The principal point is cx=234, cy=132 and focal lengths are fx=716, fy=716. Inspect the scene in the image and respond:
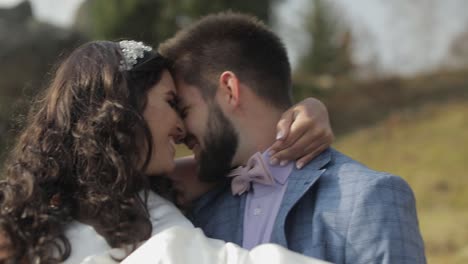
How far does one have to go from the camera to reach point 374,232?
1765 mm

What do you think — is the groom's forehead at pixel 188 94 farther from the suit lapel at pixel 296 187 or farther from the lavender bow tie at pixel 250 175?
the suit lapel at pixel 296 187

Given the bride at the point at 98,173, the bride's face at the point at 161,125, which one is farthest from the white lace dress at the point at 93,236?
the bride's face at the point at 161,125

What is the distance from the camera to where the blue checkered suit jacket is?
5.78ft

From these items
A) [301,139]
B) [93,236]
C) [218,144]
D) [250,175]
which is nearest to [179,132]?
[218,144]

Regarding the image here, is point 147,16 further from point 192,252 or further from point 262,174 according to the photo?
point 192,252

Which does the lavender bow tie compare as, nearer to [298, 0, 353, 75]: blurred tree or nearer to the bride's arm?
the bride's arm

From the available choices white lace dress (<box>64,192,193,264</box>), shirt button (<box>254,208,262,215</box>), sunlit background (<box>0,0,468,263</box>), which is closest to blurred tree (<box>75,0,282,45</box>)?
sunlit background (<box>0,0,468,263</box>)

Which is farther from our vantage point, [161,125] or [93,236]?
[161,125]

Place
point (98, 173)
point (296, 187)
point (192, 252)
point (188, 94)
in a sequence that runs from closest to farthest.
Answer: point (192, 252)
point (98, 173)
point (296, 187)
point (188, 94)

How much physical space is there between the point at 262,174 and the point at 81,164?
0.52 meters

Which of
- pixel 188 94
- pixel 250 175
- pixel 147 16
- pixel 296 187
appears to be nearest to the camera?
pixel 296 187

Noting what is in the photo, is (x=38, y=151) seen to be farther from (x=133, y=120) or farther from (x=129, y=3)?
(x=129, y=3)

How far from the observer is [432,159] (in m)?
9.35

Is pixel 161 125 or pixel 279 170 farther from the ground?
pixel 161 125
